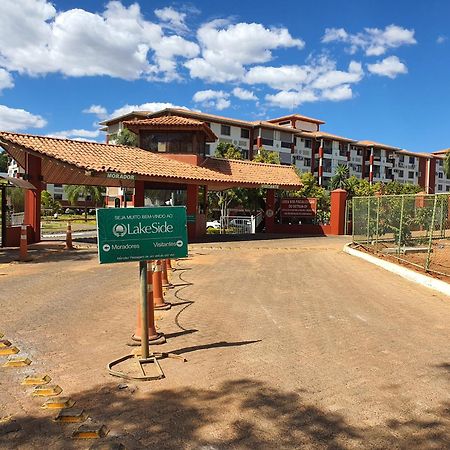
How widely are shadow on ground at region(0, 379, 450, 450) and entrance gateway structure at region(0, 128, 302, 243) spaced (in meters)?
14.6

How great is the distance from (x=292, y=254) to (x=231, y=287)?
726 cm

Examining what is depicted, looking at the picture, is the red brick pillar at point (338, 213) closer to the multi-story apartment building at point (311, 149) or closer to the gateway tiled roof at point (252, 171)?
the gateway tiled roof at point (252, 171)

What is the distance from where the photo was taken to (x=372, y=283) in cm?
1034

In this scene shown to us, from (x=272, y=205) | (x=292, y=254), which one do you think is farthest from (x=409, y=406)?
(x=272, y=205)

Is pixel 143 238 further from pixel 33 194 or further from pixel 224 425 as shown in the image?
pixel 33 194

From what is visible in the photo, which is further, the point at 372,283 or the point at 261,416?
the point at 372,283

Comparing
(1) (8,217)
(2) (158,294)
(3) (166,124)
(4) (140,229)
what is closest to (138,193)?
(3) (166,124)

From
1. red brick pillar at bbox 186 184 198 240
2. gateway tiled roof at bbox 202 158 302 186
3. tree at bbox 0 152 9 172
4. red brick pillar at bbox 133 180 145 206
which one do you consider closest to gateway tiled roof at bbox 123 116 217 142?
gateway tiled roof at bbox 202 158 302 186

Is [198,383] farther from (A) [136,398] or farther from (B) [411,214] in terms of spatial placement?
(B) [411,214]

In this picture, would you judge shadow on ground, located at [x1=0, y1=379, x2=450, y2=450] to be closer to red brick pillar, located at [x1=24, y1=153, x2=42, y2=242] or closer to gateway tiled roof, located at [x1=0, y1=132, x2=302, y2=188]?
gateway tiled roof, located at [x1=0, y1=132, x2=302, y2=188]

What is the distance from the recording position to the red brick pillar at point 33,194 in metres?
18.0

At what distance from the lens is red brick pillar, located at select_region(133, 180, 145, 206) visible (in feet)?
67.1

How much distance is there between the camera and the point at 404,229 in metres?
13.4

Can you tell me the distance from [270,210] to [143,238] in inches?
871
